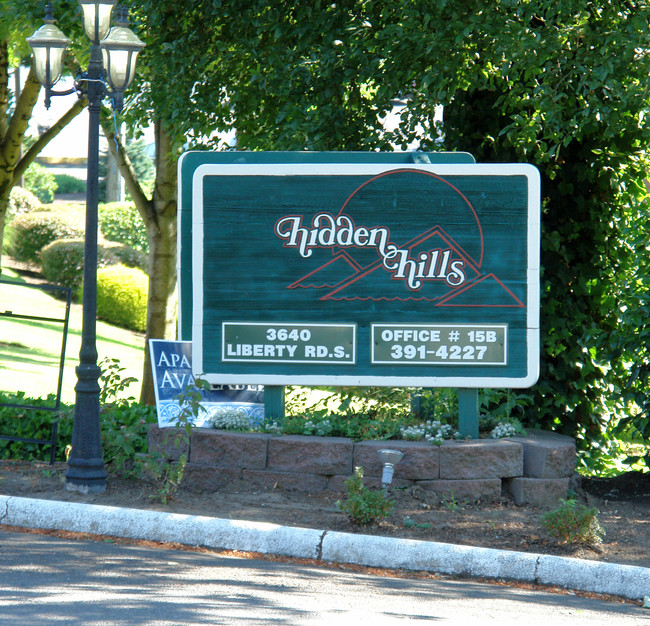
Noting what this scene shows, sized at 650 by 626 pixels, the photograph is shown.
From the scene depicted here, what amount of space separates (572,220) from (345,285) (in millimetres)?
2940

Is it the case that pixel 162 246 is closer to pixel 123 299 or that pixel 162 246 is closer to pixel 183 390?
pixel 183 390

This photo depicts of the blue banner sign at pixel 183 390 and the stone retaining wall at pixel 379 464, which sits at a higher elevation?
the blue banner sign at pixel 183 390

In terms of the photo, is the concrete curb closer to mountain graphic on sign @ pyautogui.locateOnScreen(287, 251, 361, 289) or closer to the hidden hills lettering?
mountain graphic on sign @ pyautogui.locateOnScreen(287, 251, 361, 289)

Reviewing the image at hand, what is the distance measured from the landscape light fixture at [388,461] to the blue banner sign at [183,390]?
1.40 m

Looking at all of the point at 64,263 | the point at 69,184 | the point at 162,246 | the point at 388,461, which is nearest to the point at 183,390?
the point at 388,461

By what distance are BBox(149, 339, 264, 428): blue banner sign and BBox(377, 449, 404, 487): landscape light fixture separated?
1400 millimetres

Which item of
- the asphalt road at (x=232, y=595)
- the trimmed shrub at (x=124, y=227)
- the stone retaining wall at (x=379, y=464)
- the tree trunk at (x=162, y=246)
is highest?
the trimmed shrub at (x=124, y=227)

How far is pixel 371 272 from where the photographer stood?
758 cm

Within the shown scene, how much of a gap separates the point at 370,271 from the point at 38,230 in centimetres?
2384

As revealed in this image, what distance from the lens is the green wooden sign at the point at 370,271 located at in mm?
7551

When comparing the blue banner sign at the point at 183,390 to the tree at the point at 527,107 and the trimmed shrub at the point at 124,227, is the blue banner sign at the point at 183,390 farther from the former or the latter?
the trimmed shrub at the point at 124,227

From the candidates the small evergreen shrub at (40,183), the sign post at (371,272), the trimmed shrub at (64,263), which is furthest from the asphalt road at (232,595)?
the small evergreen shrub at (40,183)

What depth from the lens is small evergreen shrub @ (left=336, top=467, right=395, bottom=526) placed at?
6.38m

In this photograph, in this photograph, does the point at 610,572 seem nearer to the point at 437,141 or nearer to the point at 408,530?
the point at 408,530
